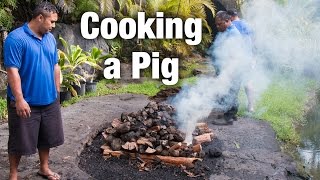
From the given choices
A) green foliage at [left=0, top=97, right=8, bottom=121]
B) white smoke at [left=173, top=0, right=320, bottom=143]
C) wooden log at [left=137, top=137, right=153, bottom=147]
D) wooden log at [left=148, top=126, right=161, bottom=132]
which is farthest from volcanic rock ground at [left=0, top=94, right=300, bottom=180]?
white smoke at [left=173, top=0, right=320, bottom=143]

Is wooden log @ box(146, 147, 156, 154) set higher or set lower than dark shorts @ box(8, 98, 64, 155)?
lower

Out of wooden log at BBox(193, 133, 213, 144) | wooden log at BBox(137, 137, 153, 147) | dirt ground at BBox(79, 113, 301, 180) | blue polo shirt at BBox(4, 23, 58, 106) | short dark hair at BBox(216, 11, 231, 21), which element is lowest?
dirt ground at BBox(79, 113, 301, 180)

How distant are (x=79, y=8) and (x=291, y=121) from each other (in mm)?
6673

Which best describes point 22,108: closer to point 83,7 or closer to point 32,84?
point 32,84

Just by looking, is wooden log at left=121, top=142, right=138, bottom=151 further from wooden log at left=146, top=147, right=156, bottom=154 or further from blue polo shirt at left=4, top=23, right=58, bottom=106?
blue polo shirt at left=4, top=23, right=58, bottom=106

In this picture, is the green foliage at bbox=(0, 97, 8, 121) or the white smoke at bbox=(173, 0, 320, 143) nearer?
the green foliage at bbox=(0, 97, 8, 121)

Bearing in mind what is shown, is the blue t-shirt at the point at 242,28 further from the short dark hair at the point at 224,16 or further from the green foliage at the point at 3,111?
the green foliage at the point at 3,111

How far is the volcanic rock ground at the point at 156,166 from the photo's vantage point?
5.08 metres

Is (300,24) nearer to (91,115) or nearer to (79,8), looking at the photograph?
(79,8)

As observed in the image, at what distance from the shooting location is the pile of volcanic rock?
5.57 m

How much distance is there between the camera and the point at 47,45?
169 inches

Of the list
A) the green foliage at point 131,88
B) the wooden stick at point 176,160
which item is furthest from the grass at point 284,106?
the wooden stick at point 176,160

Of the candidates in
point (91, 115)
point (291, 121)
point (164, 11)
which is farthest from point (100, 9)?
point (291, 121)

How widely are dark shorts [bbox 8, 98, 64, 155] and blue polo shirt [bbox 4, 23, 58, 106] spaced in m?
0.12
